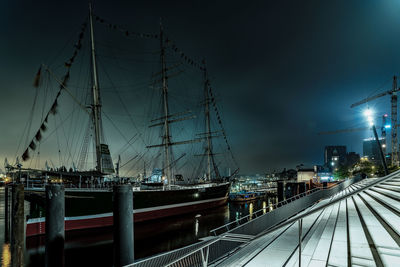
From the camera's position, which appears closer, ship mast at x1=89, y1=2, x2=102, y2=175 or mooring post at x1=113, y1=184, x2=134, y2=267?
mooring post at x1=113, y1=184, x2=134, y2=267

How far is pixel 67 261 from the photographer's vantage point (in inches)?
459

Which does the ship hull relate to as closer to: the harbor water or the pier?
the harbor water

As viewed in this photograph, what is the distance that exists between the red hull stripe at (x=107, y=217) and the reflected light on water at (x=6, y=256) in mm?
1457

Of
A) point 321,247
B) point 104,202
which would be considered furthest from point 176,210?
point 321,247

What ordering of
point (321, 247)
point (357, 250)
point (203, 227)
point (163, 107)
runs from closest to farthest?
point (357, 250), point (321, 247), point (203, 227), point (163, 107)

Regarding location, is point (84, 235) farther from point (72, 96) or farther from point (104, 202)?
point (72, 96)

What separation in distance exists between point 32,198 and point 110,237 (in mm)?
6848

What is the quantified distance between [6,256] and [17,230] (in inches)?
252

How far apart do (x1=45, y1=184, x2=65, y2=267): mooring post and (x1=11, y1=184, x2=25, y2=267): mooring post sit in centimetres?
165

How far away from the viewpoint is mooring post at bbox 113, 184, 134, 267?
6.86 metres

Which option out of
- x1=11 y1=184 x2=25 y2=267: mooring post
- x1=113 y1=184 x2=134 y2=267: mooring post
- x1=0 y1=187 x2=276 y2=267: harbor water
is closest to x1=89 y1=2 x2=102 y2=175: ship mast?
x1=0 y1=187 x2=276 y2=267: harbor water

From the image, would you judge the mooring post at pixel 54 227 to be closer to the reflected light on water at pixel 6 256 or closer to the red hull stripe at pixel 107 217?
Result: the reflected light on water at pixel 6 256

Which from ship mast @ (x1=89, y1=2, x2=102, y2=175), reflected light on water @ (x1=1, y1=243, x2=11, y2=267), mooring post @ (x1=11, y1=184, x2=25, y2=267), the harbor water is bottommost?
the harbor water

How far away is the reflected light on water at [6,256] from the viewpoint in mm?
10828
